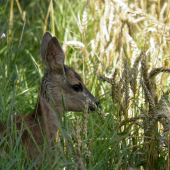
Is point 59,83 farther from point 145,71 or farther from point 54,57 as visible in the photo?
point 145,71

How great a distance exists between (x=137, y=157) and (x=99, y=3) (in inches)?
109

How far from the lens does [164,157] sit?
2760 millimetres

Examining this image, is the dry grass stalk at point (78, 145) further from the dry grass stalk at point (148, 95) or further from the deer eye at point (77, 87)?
the deer eye at point (77, 87)

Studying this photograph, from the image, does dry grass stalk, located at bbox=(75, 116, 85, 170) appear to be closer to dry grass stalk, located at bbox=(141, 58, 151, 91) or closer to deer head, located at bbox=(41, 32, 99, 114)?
dry grass stalk, located at bbox=(141, 58, 151, 91)

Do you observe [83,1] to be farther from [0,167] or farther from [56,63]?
[0,167]

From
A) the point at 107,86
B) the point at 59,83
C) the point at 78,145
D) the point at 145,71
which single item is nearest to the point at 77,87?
the point at 59,83

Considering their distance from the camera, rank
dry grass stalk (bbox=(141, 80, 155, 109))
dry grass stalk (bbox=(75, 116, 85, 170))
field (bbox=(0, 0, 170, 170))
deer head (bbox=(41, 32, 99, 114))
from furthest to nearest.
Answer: deer head (bbox=(41, 32, 99, 114)), dry grass stalk (bbox=(141, 80, 155, 109)), field (bbox=(0, 0, 170, 170)), dry grass stalk (bbox=(75, 116, 85, 170))

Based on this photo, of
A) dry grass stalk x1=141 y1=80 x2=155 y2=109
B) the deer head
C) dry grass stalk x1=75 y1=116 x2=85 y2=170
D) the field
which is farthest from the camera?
the deer head

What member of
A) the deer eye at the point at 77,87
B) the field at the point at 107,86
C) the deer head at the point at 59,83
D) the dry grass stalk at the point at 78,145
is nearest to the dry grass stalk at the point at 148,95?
the field at the point at 107,86

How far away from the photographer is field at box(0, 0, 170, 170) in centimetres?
239

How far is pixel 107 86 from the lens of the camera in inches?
176

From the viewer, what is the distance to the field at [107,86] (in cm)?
239

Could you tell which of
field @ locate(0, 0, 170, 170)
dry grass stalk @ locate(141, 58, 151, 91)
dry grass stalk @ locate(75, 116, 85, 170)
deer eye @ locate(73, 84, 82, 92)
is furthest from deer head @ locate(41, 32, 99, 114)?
dry grass stalk @ locate(75, 116, 85, 170)

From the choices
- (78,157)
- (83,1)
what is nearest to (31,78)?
(83,1)
